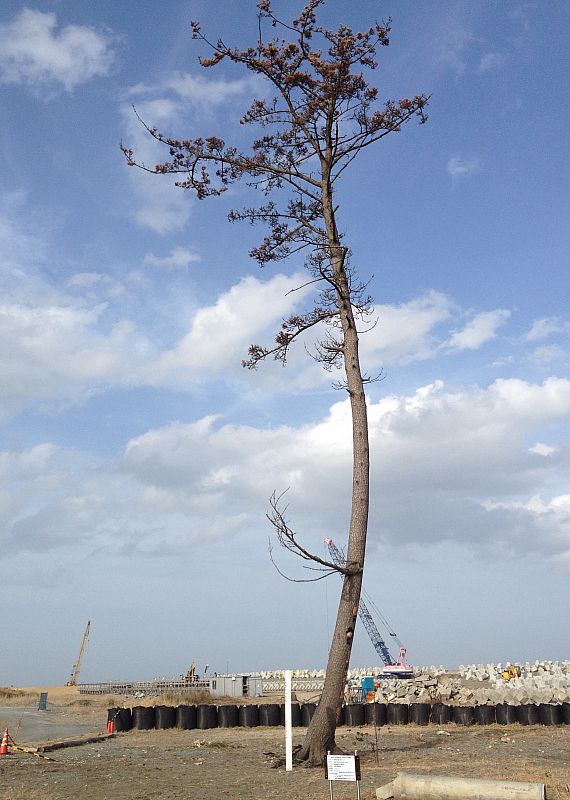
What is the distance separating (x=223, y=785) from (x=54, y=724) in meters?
18.3

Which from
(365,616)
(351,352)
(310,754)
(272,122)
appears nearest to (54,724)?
(310,754)

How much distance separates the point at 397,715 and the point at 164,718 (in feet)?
20.7

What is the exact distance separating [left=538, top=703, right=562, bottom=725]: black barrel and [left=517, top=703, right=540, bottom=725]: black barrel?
3.8 inches

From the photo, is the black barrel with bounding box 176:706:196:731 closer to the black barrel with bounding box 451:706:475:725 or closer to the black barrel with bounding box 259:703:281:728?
the black barrel with bounding box 259:703:281:728

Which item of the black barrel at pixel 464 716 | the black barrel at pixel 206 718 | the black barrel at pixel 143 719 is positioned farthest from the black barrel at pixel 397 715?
the black barrel at pixel 143 719

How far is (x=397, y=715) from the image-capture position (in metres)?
20.7

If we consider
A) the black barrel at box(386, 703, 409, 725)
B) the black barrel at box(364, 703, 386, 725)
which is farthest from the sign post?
the black barrel at box(386, 703, 409, 725)

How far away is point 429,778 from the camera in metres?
8.45

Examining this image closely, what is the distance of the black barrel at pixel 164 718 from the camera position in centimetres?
2100

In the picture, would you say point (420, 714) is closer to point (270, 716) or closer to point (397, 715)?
point (397, 715)

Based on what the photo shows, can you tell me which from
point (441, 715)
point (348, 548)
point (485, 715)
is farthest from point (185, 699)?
point (348, 548)

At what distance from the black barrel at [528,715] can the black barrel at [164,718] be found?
914 cm

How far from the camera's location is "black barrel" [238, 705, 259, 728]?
21.1 metres

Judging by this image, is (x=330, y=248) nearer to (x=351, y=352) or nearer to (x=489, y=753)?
(x=351, y=352)
